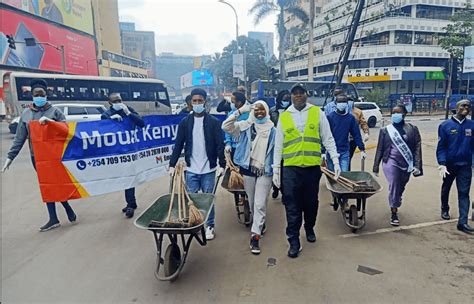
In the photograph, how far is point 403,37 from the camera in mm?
36281

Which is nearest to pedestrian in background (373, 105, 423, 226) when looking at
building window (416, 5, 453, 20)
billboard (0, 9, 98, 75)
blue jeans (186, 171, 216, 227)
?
blue jeans (186, 171, 216, 227)

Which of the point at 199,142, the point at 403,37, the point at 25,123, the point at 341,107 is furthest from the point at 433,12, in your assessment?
the point at 25,123

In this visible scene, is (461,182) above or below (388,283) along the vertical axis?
above

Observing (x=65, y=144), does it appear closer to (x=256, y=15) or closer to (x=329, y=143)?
(x=329, y=143)

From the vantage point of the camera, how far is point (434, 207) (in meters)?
5.35

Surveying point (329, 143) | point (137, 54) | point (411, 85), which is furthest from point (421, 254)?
point (137, 54)

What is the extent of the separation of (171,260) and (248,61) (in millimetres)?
50657

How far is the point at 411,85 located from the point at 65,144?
41060mm

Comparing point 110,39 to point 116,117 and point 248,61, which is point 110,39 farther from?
point 116,117

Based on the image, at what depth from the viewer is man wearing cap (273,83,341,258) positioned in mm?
3695

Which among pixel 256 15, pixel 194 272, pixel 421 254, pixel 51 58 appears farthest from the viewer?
pixel 51 58

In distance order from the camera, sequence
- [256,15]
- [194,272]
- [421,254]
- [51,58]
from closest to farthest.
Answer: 1. [194,272]
2. [421,254]
3. [256,15]
4. [51,58]

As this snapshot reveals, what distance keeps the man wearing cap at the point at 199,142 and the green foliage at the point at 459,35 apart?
32.7m

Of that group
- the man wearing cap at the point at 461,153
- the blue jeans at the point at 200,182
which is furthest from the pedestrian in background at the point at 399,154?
the blue jeans at the point at 200,182
